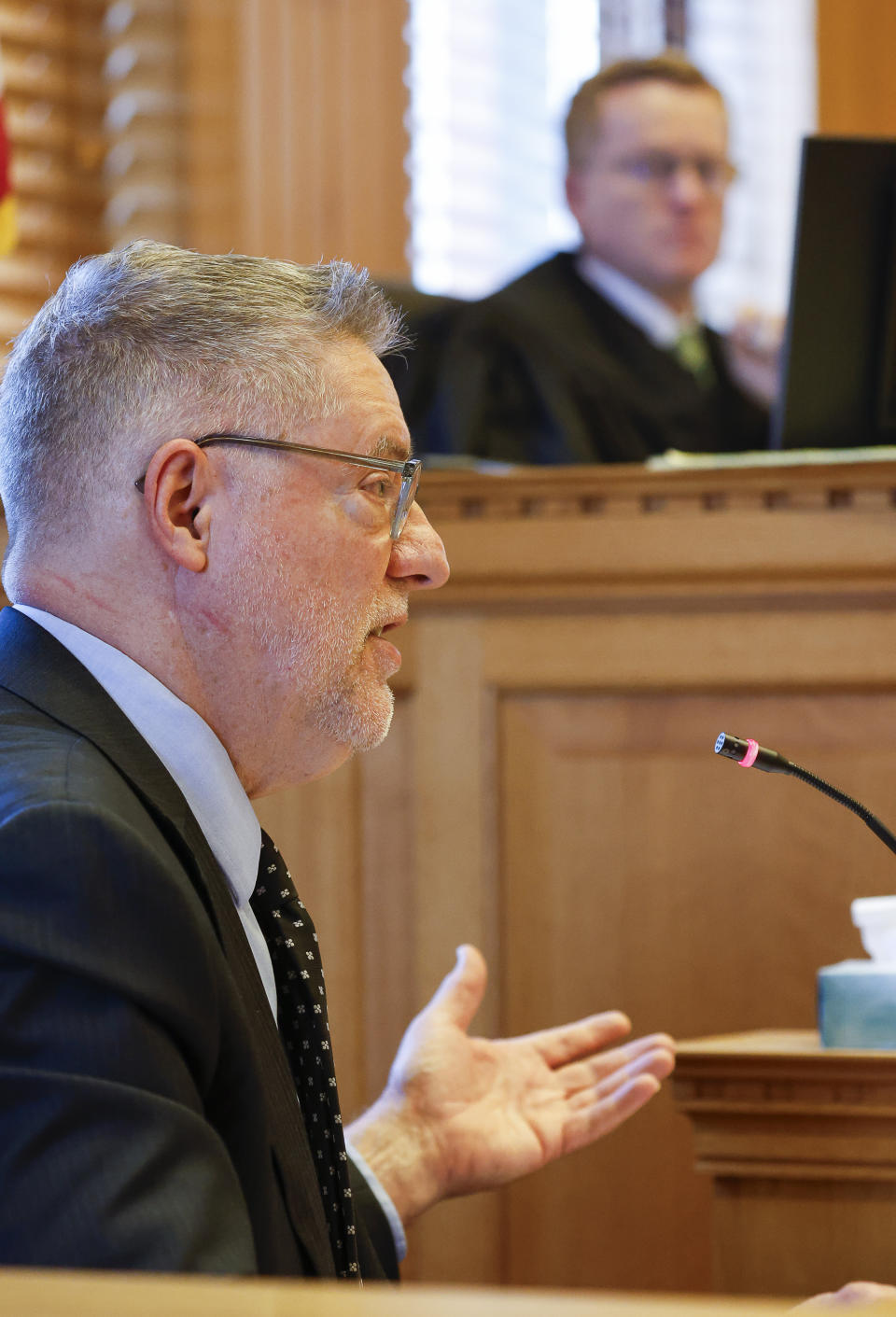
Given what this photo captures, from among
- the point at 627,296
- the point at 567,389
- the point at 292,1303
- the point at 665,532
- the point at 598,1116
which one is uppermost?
the point at 627,296

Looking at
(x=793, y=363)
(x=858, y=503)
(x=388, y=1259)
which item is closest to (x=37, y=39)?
(x=793, y=363)

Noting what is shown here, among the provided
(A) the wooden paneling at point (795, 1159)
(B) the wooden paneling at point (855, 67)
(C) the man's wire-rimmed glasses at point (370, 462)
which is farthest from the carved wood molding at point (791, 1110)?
(B) the wooden paneling at point (855, 67)

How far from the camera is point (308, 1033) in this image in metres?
1.32

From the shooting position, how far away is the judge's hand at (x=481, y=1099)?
1.60 m

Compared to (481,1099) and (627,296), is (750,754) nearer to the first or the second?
(481,1099)

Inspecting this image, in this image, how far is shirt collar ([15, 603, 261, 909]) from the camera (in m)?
1.26

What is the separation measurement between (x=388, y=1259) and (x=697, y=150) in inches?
103

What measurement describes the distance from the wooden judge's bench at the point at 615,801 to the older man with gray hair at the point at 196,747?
262mm

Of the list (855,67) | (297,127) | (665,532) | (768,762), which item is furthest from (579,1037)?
(855,67)

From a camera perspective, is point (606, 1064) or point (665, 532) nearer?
point (606, 1064)

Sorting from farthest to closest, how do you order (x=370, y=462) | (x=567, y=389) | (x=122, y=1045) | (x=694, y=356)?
(x=694, y=356)
(x=567, y=389)
(x=370, y=462)
(x=122, y=1045)

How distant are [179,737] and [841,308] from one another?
1214 millimetres

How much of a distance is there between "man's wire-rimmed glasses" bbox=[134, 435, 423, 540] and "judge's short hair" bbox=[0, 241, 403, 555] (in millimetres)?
10

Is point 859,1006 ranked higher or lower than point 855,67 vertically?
lower
